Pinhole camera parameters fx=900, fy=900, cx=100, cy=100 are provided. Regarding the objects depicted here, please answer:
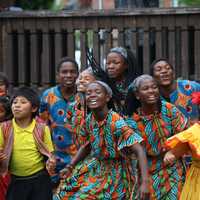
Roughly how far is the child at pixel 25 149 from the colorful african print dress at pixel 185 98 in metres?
1.44

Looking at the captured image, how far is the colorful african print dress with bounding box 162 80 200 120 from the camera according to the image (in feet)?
29.6

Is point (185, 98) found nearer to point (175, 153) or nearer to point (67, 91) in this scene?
point (67, 91)

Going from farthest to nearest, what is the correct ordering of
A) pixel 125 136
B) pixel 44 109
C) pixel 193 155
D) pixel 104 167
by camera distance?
pixel 44 109, pixel 104 167, pixel 125 136, pixel 193 155

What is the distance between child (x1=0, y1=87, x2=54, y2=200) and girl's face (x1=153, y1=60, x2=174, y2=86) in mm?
1340

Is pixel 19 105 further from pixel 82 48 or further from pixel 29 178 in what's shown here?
pixel 82 48

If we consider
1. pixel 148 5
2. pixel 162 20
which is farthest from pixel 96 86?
pixel 148 5

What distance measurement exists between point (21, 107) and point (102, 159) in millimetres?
931

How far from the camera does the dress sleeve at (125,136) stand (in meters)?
7.73

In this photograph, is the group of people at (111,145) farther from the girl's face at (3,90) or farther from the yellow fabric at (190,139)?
the girl's face at (3,90)

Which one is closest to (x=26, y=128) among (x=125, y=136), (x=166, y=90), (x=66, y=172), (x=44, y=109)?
(x=66, y=172)

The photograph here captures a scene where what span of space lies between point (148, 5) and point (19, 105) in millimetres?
4455

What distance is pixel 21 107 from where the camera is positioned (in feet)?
27.3

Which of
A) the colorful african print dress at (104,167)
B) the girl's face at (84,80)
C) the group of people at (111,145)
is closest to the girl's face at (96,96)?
the group of people at (111,145)

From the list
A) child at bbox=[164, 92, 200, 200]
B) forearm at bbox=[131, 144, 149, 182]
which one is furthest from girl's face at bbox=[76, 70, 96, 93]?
child at bbox=[164, 92, 200, 200]
